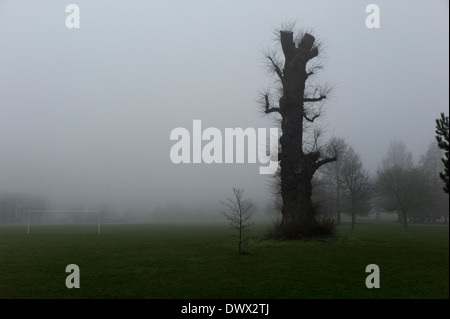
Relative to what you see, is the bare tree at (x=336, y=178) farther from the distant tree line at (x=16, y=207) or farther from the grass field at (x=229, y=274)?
the distant tree line at (x=16, y=207)

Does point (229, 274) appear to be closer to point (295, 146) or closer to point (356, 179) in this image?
point (295, 146)

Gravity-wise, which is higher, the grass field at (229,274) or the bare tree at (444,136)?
the bare tree at (444,136)

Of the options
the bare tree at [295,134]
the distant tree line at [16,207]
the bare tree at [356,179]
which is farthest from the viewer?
the distant tree line at [16,207]

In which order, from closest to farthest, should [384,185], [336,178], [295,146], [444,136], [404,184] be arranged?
[444,136] → [295,146] → [404,184] → [384,185] → [336,178]

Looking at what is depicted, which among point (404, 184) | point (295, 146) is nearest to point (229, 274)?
point (295, 146)

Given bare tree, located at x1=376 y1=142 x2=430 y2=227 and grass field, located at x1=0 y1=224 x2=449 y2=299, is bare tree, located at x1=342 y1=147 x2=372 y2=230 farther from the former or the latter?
grass field, located at x1=0 y1=224 x2=449 y2=299

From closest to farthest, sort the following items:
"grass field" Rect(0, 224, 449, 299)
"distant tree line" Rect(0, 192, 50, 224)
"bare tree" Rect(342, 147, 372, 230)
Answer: "grass field" Rect(0, 224, 449, 299) < "bare tree" Rect(342, 147, 372, 230) < "distant tree line" Rect(0, 192, 50, 224)

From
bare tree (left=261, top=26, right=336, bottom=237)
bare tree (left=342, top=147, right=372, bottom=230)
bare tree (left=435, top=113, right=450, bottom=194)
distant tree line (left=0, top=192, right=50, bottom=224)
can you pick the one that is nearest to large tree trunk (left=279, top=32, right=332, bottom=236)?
bare tree (left=261, top=26, right=336, bottom=237)

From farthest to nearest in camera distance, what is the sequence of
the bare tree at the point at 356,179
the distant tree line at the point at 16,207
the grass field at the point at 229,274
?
the distant tree line at the point at 16,207 → the bare tree at the point at 356,179 → the grass field at the point at 229,274

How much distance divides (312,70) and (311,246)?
41.5 feet

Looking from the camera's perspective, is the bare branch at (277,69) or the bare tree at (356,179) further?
the bare tree at (356,179)

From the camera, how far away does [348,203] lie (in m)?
55.9

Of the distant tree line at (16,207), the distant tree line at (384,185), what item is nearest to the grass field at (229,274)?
the distant tree line at (384,185)
